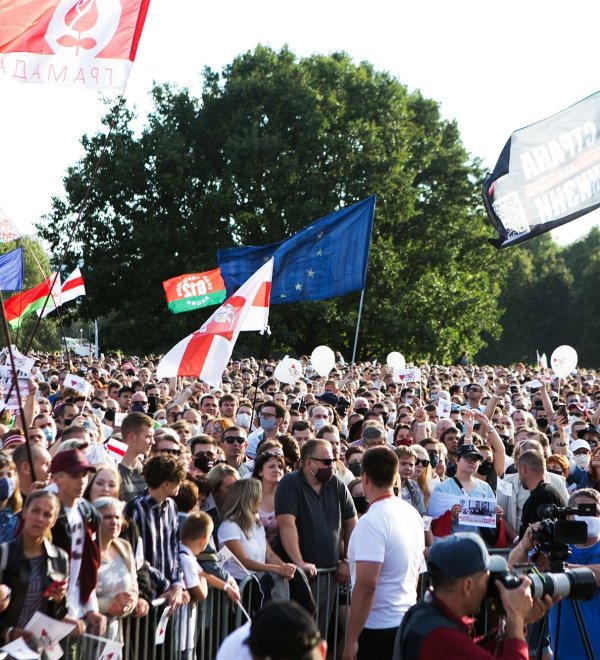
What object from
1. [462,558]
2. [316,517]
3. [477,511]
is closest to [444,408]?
[477,511]

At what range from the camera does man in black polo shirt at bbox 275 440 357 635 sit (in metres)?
7.51

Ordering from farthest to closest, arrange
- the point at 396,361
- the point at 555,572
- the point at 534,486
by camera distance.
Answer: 1. the point at 396,361
2. the point at 534,486
3. the point at 555,572

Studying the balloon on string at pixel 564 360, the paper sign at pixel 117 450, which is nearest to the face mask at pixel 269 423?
the paper sign at pixel 117 450

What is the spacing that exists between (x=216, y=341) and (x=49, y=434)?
2843 millimetres

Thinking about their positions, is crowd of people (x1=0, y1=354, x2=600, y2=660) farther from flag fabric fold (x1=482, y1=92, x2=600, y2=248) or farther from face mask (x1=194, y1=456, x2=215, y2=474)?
flag fabric fold (x1=482, y1=92, x2=600, y2=248)

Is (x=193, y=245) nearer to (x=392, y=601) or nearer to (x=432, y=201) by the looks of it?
(x=432, y=201)

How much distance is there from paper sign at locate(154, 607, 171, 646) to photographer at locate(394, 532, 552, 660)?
2453 mm

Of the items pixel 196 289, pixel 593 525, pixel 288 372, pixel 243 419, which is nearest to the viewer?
pixel 593 525

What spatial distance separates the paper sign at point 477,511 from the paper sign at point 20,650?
4.00m

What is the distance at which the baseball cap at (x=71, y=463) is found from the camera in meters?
5.99

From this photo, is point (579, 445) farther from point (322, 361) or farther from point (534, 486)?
point (322, 361)

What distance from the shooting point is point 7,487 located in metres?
6.31

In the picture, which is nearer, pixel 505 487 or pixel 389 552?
pixel 389 552

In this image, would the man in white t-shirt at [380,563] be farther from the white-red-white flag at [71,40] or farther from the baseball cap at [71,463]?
the white-red-white flag at [71,40]
